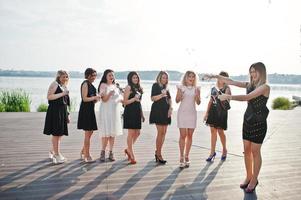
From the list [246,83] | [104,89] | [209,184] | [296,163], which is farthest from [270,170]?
[104,89]

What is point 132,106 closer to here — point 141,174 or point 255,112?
point 141,174

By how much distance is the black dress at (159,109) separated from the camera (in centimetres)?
587

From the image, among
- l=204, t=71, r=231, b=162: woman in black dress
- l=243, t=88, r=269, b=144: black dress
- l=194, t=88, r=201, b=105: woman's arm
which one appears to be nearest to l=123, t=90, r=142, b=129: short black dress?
l=194, t=88, r=201, b=105: woman's arm

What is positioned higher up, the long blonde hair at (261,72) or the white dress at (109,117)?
the long blonde hair at (261,72)

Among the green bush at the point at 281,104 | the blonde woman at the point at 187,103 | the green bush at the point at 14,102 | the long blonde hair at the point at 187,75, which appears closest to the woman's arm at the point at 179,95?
the blonde woman at the point at 187,103

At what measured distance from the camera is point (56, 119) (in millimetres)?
5723

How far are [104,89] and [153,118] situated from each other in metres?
0.98

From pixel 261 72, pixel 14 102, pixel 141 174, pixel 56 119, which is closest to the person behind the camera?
pixel 261 72

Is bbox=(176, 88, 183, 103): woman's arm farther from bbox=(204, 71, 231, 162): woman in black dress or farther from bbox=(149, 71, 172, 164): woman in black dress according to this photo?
bbox=(204, 71, 231, 162): woman in black dress

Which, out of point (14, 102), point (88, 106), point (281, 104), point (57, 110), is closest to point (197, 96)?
point (88, 106)

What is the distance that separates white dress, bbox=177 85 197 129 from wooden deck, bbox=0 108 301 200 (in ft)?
2.42

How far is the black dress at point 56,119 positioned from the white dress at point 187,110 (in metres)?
1.97

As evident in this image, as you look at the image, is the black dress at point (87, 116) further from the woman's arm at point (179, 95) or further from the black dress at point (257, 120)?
the black dress at point (257, 120)

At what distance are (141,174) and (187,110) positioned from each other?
1.31 metres
